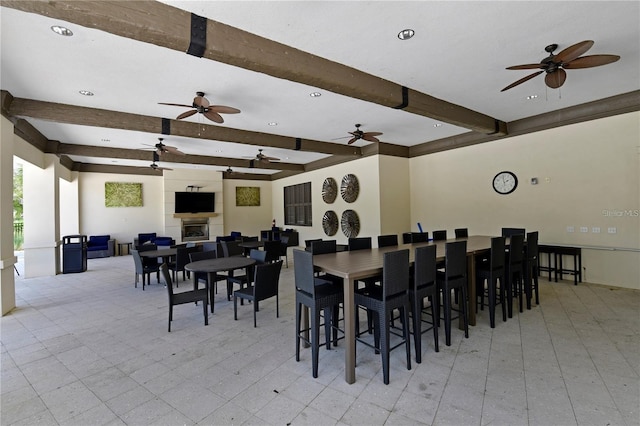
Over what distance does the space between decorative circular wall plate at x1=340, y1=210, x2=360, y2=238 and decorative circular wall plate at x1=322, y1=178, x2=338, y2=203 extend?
2.38 feet

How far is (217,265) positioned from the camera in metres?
3.98

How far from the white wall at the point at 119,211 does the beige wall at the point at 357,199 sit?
15.9ft

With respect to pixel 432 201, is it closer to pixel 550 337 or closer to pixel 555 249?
pixel 555 249

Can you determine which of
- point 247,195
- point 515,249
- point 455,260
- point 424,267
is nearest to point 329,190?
point 247,195

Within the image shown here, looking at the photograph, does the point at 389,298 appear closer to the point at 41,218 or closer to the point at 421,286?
the point at 421,286

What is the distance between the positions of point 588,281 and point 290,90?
5.99 m

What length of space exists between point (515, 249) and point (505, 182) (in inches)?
116

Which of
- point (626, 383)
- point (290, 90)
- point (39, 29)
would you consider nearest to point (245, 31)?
point (290, 90)

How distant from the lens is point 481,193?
21.2 feet

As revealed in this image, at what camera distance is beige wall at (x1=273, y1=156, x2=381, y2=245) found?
757 cm

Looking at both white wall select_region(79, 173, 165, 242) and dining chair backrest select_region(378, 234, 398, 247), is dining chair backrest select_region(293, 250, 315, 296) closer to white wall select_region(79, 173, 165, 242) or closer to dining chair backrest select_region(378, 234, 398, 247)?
dining chair backrest select_region(378, 234, 398, 247)

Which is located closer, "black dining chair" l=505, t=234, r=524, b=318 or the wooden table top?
"black dining chair" l=505, t=234, r=524, b=318

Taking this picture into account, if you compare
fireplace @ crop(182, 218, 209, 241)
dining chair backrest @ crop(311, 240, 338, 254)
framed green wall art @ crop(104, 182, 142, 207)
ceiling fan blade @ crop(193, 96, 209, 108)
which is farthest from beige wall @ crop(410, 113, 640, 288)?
framed green wall art @ crop(104, 182, 142, 207)

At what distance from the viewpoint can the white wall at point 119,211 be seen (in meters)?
9.62
